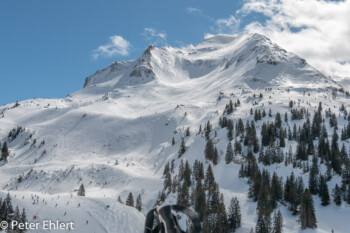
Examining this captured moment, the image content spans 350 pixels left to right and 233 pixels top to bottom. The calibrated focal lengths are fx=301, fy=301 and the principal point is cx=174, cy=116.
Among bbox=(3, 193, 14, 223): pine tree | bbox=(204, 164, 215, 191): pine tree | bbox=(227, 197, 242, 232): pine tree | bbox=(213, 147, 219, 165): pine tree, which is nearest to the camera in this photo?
bbox=(3, 193, 14, 223): pine tree

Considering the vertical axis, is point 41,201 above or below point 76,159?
below

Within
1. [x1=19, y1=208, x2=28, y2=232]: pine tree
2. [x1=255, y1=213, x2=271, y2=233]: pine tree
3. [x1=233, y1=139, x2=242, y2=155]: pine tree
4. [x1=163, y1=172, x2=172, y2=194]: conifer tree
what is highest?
[x1=233, y1=139, x2=242, y2=155]: pine tree

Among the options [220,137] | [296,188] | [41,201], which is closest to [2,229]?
[41,201]

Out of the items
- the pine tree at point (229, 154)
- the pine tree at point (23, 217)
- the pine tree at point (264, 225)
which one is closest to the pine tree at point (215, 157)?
the pine tree at point (229, 154)

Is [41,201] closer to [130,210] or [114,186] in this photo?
[130,210]

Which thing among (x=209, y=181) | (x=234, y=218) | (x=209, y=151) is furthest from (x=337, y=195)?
(x=209, y=151)

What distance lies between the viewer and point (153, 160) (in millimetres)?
181125

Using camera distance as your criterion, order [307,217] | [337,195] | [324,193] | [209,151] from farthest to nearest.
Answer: [209,151] < [324,193] < [337,195] < [307,217]

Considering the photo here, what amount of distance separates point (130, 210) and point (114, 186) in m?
60.7

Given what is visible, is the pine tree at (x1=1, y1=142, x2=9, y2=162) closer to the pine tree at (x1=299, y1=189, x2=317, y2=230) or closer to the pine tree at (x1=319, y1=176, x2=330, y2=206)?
the pine tree at (x1=299, y1=189, x2=317, y2=230)

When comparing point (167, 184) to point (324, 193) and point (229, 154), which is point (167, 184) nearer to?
point (229, 154)

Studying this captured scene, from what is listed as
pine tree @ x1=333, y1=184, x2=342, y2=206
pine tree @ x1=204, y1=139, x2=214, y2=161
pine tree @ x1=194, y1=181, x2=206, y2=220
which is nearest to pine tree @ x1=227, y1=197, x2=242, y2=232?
pine tree @ x1=194, y1=181, x2=206, y2=220

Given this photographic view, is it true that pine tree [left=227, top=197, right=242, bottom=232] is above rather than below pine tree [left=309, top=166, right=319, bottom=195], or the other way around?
below

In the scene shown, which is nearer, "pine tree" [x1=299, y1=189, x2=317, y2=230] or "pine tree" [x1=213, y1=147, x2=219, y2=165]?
"pine tree" [x1=299, y1=189, x2=317, y2=230]
